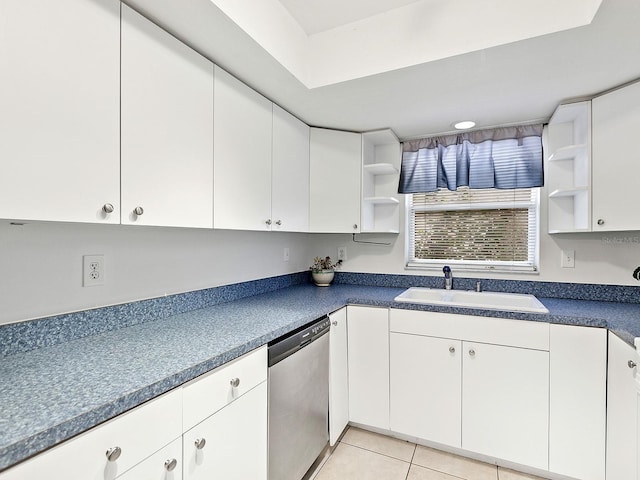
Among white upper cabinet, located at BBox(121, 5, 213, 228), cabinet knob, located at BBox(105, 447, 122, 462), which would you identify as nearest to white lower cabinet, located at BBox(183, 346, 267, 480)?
cabinet knob, located at BBox(105, 447, 122, 462)

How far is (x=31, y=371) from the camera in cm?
98

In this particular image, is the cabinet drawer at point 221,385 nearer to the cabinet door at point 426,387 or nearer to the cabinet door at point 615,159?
the cabinet door at point 426,387

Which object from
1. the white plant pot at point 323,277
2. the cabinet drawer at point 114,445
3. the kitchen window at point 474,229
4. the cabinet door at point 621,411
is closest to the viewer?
the cabinet drawer at point 114,445

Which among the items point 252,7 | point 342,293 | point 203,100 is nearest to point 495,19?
point 252,7

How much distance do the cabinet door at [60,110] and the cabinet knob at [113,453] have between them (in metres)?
0.64

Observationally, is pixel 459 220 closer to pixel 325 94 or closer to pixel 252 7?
pixel 325 94

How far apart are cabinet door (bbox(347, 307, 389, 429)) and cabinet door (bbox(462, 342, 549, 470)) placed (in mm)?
464

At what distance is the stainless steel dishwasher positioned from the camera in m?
1.46

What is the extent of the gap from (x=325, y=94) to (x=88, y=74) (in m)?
1.17

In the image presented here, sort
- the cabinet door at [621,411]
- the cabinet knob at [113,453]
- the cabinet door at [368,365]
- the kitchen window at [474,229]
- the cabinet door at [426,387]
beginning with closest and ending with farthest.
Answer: the cabinet knob at [113,453] → the cabinet door at [621,411] → the cabinet door at [426,387] → the cabinet door at [368,365] → the kitchen window at [474,229]

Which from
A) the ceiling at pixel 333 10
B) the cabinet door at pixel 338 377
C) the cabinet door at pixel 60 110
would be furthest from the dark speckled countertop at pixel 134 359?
the ceiling at pixel 333 10

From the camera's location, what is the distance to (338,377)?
2057mm

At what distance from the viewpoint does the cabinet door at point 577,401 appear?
163 cm

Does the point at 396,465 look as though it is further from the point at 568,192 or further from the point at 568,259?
the point at 568,192
